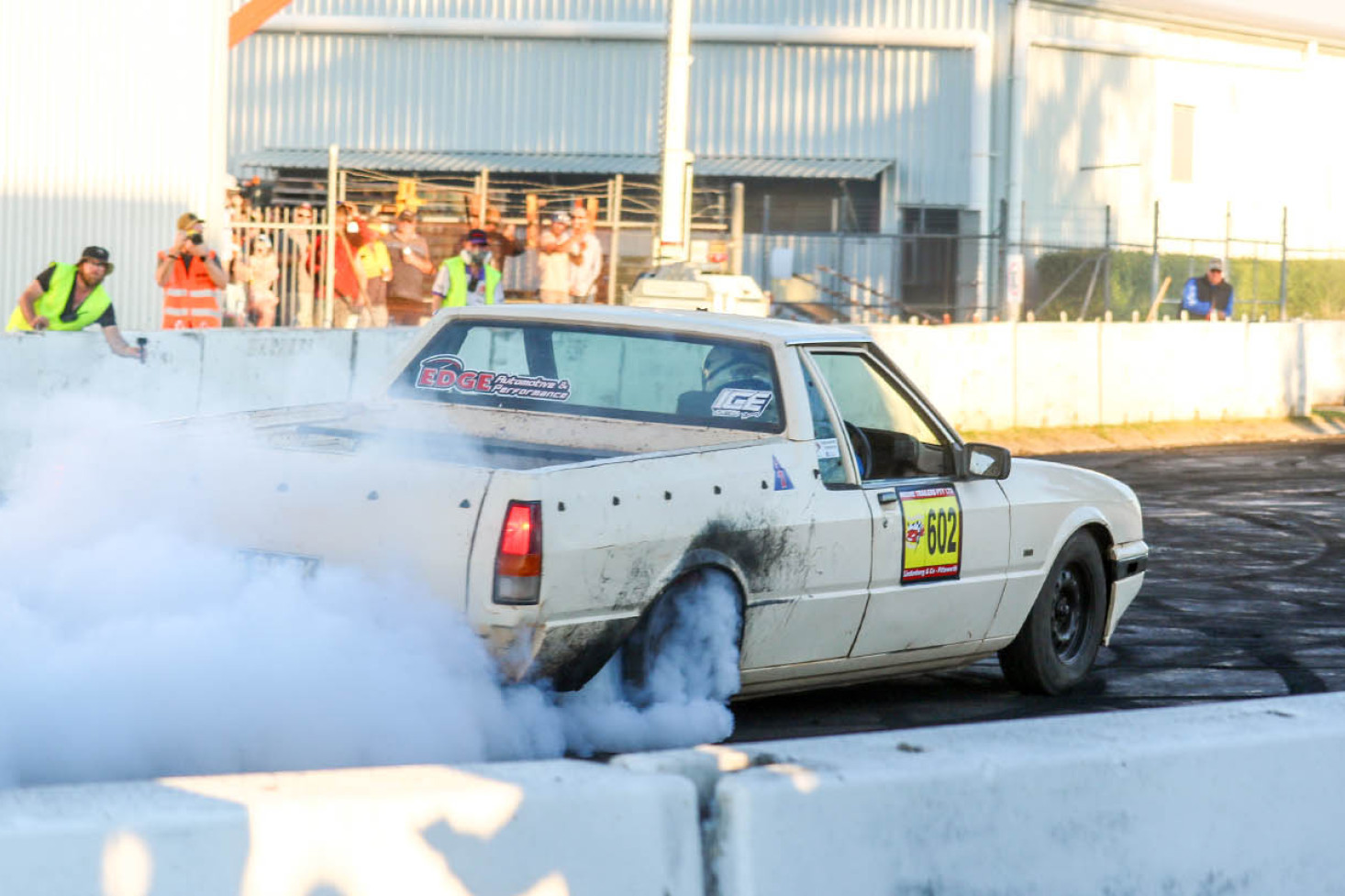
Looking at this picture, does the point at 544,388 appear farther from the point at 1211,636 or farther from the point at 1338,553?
the point at 1338,553

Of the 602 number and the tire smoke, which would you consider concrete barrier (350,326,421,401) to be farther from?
the tire smoke

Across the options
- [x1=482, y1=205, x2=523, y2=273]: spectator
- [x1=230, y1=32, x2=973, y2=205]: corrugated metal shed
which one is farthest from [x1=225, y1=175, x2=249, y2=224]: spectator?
[x1=230, y1=32, x2=973, y2=205]: corrugated metal shed

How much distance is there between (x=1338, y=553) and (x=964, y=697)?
5744mm

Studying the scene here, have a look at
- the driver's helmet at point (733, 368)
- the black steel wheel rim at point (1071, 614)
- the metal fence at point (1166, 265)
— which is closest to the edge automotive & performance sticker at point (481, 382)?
the driver's helmet at point (733, 368)

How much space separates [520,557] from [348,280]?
14013mm

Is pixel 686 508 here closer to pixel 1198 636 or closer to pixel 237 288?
pixel 1198 636

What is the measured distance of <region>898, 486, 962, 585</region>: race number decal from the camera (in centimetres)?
723

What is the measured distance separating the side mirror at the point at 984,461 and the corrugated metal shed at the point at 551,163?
30.3 metres

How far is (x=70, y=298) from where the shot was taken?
14141mm

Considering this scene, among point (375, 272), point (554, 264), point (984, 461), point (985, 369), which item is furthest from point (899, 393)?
point (554, 264)

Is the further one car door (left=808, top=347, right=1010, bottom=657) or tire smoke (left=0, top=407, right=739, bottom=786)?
car door (left=808, top=347, right=1010, bottom=657)

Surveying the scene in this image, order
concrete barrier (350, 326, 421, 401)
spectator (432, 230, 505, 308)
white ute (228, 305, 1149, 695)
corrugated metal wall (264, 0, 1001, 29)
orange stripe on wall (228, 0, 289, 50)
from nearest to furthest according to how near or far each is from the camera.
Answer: white ute (228, 305, 1149, 695)
concrete barrier (350, 326, 421, 401)
spectator (432, 230, 505, 308)
orange stripe on wall (228, 0, 289, 50)
corrugated metal wall (264, 0, 1001, 29)

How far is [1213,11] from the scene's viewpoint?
42.0 metres

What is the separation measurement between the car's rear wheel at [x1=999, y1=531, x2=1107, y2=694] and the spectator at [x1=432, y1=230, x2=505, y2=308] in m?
10.6
